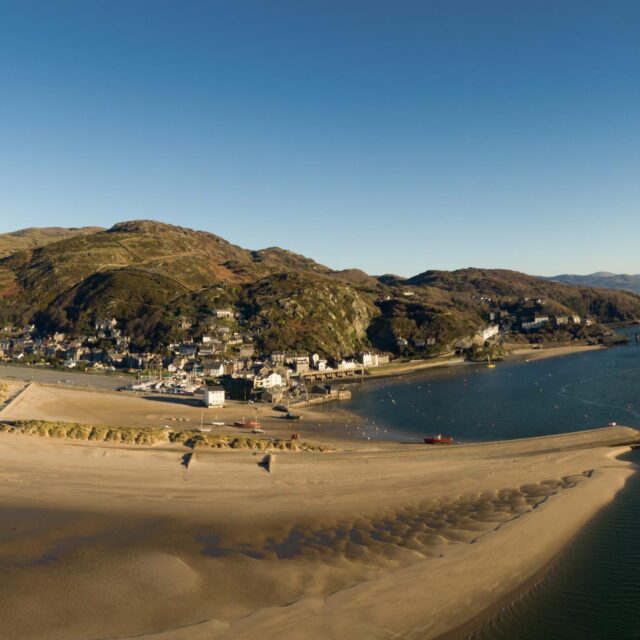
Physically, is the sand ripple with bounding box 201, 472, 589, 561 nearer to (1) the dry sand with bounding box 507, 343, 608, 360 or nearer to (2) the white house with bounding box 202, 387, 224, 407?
(2) the white house with bounding box 202, 387, 224, 407

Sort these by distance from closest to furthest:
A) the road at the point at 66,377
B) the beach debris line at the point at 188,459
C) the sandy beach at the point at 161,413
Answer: the beach debris line at the point at 188,459 → the sandy beach at the point at 161,413 → the road at the point at 66,377

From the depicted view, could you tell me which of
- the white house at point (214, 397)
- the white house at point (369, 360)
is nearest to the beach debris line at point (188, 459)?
the white house at point (214, 397)

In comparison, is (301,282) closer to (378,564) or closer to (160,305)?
(160,305)

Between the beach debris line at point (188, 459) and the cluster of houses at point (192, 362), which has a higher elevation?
the cluster of houses at point (192, 362)

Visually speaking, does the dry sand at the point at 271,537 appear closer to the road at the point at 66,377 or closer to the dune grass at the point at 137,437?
the dune grass at the point at 137,437

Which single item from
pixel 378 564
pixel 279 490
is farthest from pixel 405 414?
pixel 378 564

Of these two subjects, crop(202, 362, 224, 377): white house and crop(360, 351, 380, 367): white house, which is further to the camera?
crop(360, 351, 380, 367): white house

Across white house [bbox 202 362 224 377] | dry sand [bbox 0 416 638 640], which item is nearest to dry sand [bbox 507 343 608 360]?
white house [bbox 202 362 224 377]
